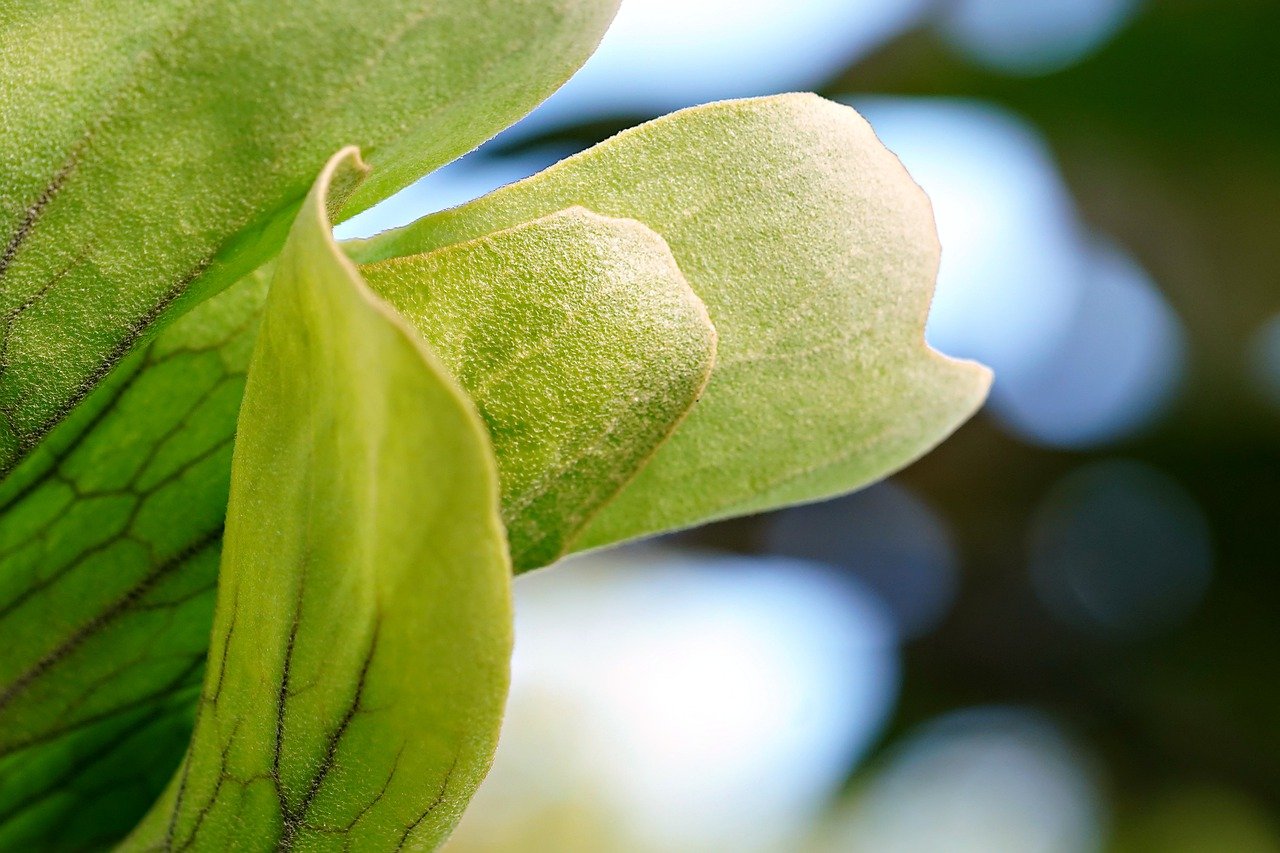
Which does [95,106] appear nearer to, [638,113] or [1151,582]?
[638,113]

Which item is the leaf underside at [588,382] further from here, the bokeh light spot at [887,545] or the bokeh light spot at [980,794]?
the bokeh light spot at [980,794]

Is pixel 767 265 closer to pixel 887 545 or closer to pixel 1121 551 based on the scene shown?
pixel 887 545

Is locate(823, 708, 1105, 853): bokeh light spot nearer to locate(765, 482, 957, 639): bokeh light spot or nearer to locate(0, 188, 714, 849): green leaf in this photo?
locate(765, 482, 957, 639): bokeh light spot

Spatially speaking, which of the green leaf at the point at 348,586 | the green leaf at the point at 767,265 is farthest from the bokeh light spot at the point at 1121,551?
the green leaf at the point at 348,586

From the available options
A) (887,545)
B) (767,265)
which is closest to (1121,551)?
(887,545)

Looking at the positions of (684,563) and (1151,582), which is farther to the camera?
(1151,582)

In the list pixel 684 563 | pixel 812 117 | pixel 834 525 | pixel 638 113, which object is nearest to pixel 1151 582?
pixel 834 525
